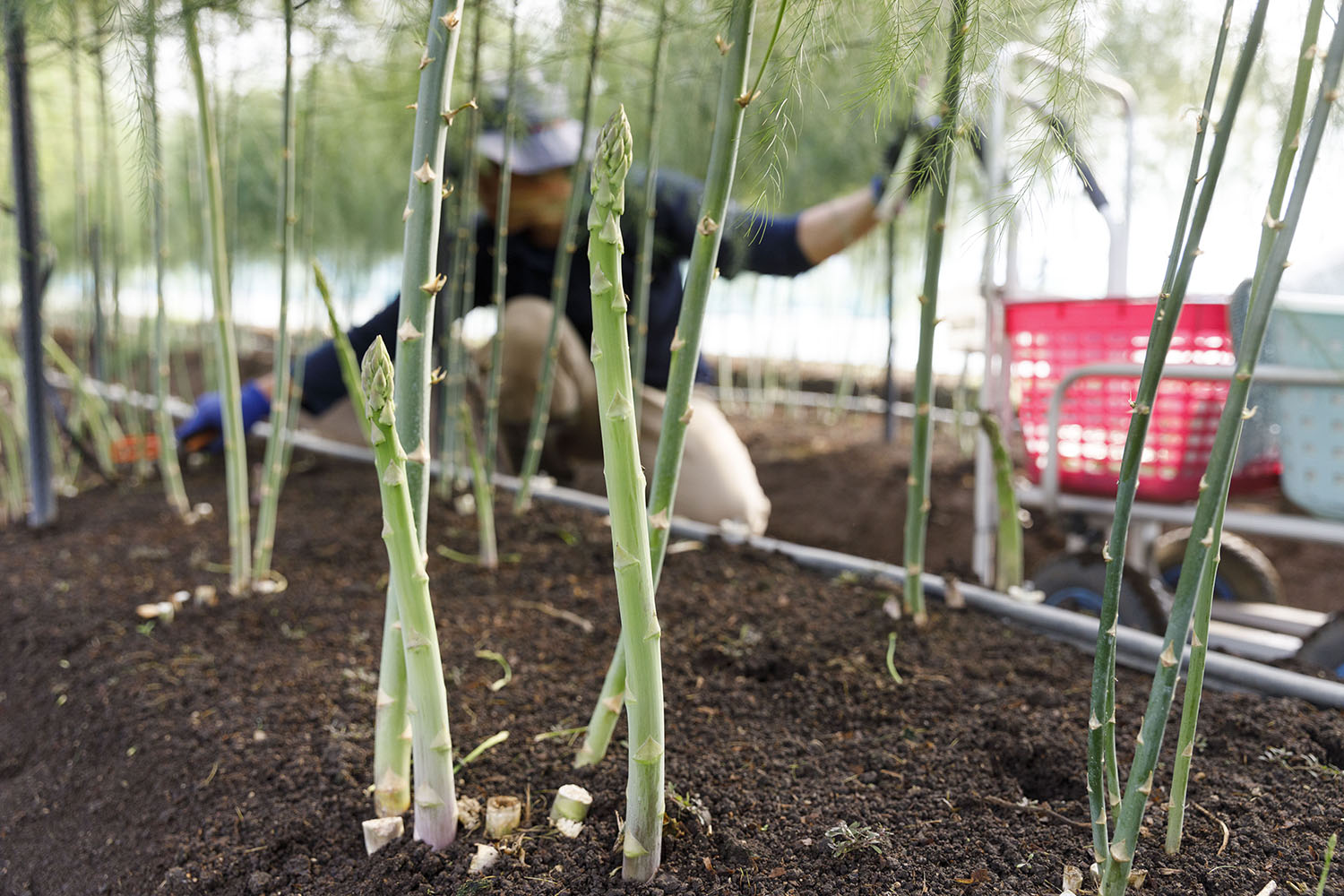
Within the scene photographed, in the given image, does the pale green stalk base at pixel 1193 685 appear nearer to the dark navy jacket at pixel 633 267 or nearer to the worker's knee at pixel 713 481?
the dark navy jacket at pixel 633 267

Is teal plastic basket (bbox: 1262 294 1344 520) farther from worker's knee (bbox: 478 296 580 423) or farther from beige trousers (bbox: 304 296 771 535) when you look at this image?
worker's knee (bbox: 478 296 580 423)

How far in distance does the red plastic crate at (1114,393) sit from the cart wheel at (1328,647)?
0.30m

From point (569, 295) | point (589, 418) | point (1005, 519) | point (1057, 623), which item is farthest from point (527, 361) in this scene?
point (1057, 623)

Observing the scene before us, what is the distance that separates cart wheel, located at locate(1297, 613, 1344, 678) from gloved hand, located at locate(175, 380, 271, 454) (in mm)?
1673

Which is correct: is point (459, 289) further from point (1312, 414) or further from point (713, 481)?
point (1312, 414)

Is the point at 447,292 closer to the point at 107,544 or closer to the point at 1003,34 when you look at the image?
the point at 107,544

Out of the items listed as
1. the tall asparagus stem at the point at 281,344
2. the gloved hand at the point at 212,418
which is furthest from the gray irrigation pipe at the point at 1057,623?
the gloved hand at the point at 212,418

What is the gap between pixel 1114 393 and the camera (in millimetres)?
1301

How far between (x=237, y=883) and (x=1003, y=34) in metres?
0.80

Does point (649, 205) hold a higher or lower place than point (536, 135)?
lower

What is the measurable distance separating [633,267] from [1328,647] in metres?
1.43

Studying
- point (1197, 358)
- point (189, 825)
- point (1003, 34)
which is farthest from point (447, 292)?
point (1197, 358)

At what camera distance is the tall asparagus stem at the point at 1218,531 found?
0.42 m

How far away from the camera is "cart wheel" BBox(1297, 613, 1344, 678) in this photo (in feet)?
3.23
